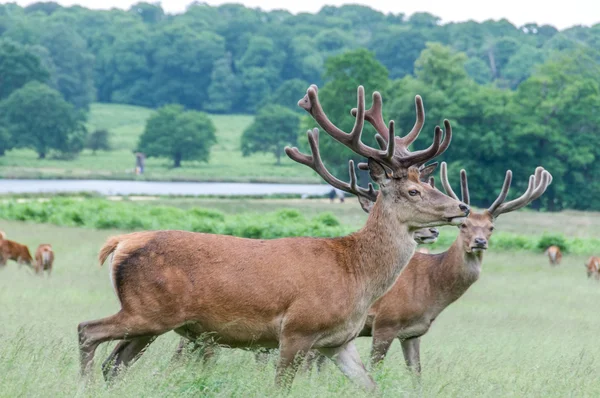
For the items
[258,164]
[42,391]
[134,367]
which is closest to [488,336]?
[134,367]

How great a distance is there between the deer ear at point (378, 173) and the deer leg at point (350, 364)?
1094 millimetres

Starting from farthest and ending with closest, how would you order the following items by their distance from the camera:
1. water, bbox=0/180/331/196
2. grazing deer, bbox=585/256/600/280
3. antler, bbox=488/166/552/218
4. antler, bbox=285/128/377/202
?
water, bbox=0/180/331/196
grazing deer, bbox=585/256/600/280
antler, bbox=488/166/552/218
antler, bbox=285/128/377/202

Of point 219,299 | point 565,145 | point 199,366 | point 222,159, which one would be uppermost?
point 219,299

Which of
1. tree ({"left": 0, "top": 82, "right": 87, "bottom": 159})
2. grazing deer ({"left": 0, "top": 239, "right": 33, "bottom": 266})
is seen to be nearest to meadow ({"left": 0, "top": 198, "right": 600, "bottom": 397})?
grazing deer ({"left": 0, "top": 239, "right": 33, "bottom": 266})

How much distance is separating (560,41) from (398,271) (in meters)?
133

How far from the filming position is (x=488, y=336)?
12.8m

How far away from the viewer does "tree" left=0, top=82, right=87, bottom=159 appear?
91938mm

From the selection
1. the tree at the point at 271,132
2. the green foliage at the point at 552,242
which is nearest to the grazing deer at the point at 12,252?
the green foliage at the point at 552,242

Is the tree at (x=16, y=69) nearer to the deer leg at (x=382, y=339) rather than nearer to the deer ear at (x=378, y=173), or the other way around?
the deer leg at (x=382, y=339)

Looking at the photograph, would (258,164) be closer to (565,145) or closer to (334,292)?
(565,145)

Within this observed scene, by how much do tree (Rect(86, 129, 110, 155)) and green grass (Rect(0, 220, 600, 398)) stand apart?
7434 cm

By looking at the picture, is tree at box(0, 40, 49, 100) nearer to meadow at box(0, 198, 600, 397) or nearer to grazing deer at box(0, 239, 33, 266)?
meadow at box(0, 198, 600, 397)

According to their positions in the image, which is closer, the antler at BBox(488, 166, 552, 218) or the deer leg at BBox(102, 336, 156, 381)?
the deer leg at BBox(102, 336, 156, 381)

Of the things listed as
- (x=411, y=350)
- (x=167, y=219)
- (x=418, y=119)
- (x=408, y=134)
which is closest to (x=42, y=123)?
(x=167, y=219)
